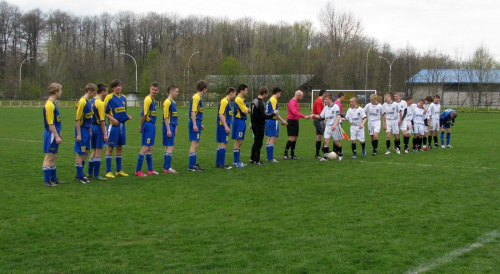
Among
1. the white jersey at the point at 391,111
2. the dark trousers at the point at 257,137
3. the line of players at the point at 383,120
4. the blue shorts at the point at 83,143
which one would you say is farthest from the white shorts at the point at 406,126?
the blue shorts at the point at 83,143

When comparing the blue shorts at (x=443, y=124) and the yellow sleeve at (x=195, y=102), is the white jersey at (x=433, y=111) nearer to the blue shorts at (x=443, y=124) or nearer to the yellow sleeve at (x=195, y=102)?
the blue shorts at (x=443, y=124)

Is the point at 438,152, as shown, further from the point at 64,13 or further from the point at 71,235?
the point at 64,13

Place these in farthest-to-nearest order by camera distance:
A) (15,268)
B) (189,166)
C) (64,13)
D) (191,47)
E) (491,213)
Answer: (64,13) < (191,47) < (189,166) < (491,213) < (15,268)

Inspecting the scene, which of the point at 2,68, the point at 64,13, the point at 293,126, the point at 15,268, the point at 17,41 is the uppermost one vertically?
the point at 64,13

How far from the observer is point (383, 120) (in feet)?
49.5

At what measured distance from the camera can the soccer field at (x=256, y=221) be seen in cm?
484

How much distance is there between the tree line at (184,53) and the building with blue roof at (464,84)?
45.7 inches

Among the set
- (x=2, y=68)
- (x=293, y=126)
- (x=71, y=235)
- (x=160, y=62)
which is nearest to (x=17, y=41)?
(x=2, y=68)

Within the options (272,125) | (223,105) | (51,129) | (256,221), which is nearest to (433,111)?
(272,125)

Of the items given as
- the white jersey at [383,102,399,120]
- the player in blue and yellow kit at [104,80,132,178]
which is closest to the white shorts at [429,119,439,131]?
Result: the white jersey at [383,102,399,120]

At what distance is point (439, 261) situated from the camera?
482 centimetres

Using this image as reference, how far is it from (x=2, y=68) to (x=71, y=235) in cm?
8311

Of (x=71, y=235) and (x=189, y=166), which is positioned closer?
(x=71, y=235)

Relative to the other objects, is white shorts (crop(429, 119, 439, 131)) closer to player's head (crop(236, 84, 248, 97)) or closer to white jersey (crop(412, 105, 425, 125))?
white jersey (crop(412, 105, 425, 125))
